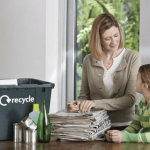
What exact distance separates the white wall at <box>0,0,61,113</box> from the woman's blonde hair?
1175 millimetres

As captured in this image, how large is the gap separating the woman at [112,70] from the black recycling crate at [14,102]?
0.37 meters

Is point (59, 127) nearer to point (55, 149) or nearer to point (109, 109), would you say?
point (55, 149)

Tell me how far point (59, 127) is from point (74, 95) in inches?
71.8

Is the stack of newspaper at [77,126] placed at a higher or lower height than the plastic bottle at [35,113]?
lower

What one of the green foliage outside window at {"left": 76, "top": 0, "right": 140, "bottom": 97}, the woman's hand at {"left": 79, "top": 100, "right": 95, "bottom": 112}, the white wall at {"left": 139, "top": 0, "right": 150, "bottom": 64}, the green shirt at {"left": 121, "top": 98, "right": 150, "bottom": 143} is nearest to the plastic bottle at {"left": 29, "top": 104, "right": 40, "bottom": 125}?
the woman's hand at {"left": 79, "top": 100, "right": 95, "bottom": 112}

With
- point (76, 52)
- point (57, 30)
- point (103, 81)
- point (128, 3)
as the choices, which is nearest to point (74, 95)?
point (76, 52)

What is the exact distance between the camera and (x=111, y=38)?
99.7 inches

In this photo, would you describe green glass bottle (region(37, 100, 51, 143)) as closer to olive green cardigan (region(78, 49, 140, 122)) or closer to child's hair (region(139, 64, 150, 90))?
olive green cardigan (region(78, 49, 140, 122))

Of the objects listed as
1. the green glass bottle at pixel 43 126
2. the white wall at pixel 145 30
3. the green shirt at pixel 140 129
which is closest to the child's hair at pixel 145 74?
the green shirt at pixel 140 129

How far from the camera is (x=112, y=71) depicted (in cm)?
255

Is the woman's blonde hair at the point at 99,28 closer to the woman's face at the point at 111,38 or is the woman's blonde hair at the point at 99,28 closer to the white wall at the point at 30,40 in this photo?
the woman's face at the point at 111,38

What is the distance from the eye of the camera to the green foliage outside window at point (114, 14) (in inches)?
134

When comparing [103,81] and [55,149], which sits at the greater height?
[103,81]

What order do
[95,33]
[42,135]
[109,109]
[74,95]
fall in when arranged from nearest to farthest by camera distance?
[42,135]
[109,109]
[95,33]
[74,95]
